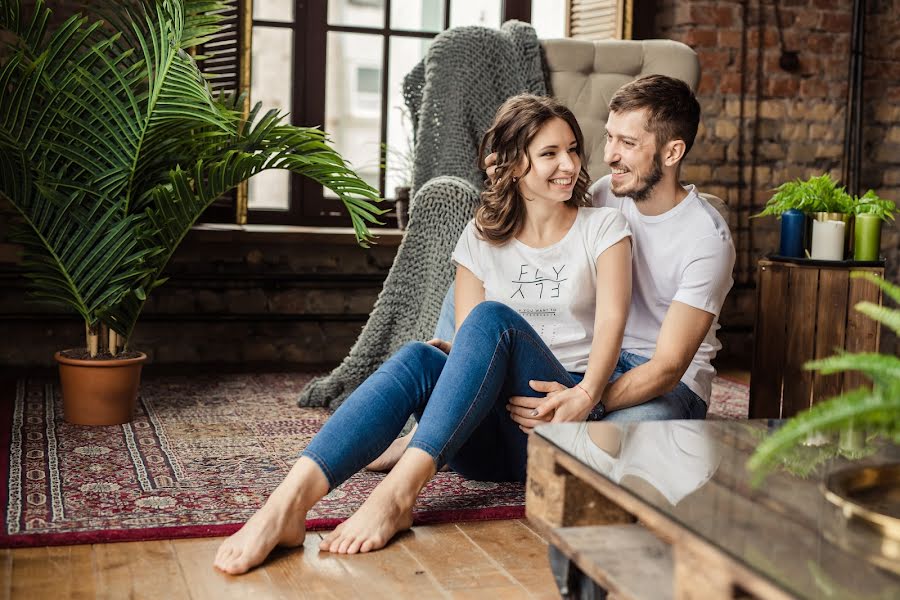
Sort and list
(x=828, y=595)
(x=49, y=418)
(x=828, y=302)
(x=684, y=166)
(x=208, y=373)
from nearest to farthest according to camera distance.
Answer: (x=828, y=595) → (x=828, y=302) → (x=49, y=418) → (x=208, y=373) → (x=684, y=166)

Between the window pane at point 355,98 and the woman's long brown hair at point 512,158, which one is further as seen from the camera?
the window pane at point 355,98

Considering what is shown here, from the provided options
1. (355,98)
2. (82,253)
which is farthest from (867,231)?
(355,98)

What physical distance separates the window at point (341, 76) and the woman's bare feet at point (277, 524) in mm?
2339

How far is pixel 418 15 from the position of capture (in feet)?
13.5

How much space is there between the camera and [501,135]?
219 centimetres

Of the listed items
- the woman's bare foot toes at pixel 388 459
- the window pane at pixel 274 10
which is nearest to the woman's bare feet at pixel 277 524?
the woman's bare foot toes at pixel 388 459

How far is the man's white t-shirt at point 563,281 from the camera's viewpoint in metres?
2.09

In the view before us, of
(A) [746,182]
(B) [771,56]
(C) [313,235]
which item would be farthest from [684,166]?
(C) [313,235]

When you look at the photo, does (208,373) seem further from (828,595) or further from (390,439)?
(828,595)

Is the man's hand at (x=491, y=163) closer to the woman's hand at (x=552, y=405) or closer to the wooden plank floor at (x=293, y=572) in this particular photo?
the woman's hand at (x=552, y=405)

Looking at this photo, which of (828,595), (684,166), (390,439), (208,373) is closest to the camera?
(828,595)

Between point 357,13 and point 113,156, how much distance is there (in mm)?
1545

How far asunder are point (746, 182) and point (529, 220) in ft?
7.89

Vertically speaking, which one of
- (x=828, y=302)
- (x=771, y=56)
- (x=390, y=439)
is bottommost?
(x=390, y=439)
